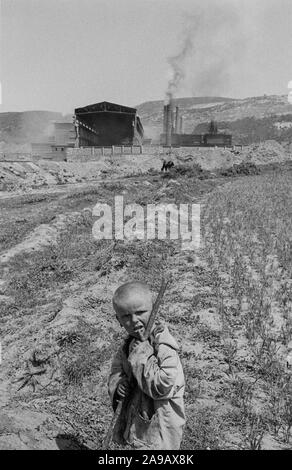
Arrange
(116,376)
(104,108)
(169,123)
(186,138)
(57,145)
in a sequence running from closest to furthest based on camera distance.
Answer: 1. (116,376)
2. (104,108)
3. (57,145)
4. (169,123)
5. (186,138)

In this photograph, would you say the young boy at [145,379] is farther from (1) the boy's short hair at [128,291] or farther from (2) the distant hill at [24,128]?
(2) the distant hill at [24,128]

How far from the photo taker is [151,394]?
2.62 m

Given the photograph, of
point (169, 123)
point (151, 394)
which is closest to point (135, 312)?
point (151, 394)

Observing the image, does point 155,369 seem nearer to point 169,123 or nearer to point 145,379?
point 145,379

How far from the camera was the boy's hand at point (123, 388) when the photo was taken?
276cm

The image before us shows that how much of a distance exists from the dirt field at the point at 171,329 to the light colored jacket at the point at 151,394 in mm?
1213

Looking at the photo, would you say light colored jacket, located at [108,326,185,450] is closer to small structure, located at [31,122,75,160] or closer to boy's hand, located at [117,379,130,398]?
boy's hand, located at [117,379,130,398]

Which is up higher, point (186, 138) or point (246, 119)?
point (246, 119)

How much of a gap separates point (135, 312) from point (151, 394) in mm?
510

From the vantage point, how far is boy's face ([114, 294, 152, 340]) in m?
2.69

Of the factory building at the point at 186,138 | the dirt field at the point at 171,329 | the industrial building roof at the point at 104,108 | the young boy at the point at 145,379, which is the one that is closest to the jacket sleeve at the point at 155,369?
the young boy at the point at 145,379

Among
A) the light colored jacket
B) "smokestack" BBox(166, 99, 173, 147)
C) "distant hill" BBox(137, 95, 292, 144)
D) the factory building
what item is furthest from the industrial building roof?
the light colored jacket

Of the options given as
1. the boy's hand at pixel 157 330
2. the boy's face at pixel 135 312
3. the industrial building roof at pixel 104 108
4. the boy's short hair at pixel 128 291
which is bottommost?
the boy's hand at pixel 157 330
